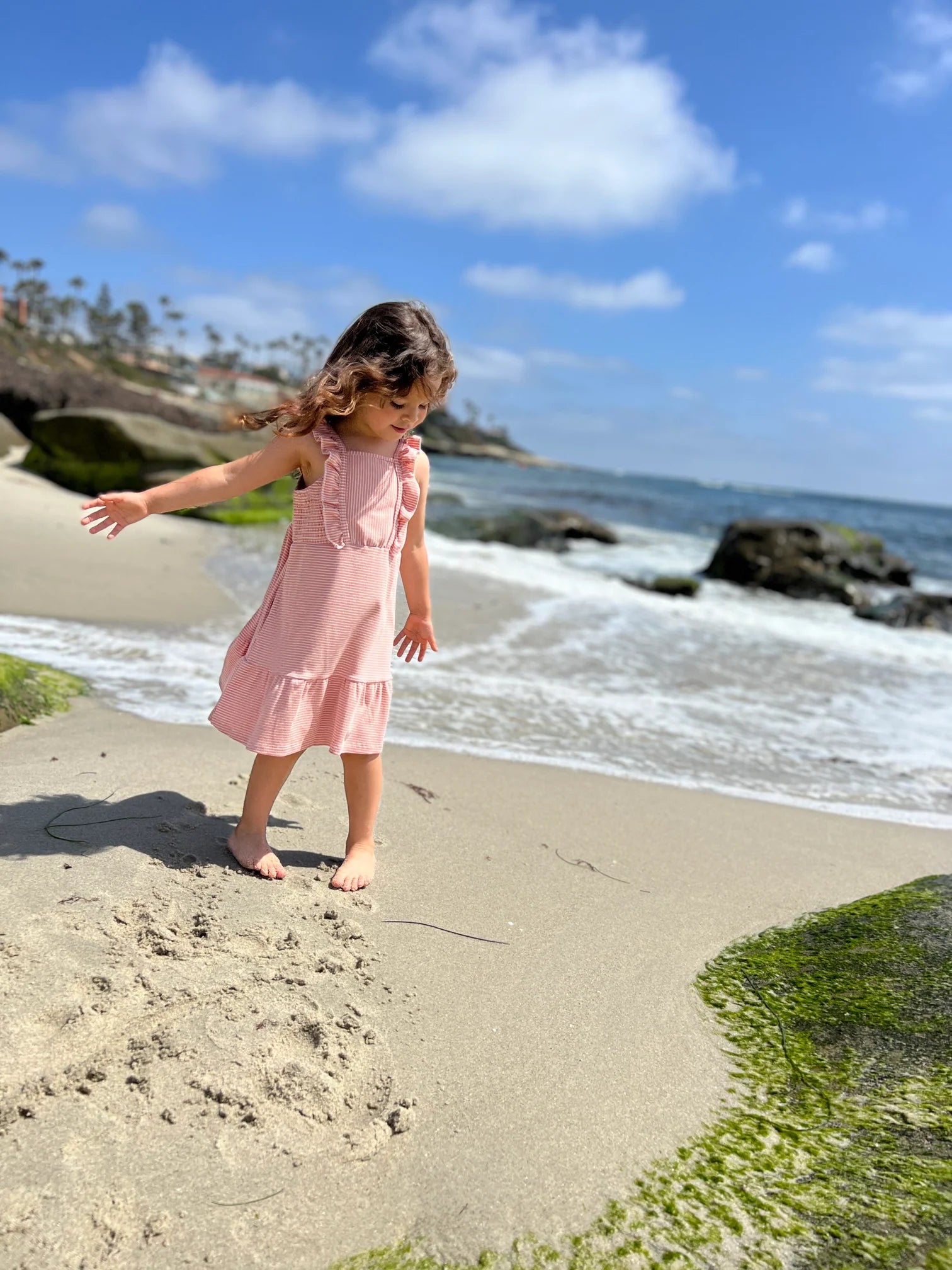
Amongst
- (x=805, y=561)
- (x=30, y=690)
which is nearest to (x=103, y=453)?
(x=30, y=690)

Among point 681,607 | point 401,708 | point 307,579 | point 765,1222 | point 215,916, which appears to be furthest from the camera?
point 681,607

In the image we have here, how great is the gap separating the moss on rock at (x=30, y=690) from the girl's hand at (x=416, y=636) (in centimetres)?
157

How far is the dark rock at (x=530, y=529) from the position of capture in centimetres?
1733

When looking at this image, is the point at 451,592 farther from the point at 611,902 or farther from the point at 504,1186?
the point at 504,1186

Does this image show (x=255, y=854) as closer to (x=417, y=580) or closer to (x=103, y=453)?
(x=417, y=580)

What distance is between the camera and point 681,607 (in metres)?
11.2

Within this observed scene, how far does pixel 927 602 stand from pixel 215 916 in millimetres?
13626

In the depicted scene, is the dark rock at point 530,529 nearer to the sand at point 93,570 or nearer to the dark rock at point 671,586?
the dark rock at point 671,586

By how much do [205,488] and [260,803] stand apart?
0.95 metres

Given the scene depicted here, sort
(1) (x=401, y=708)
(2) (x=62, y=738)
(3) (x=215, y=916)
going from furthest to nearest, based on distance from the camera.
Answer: (1) (x=401, y=708), (2) (x=62, y=738), (3) (x=215, y=916)

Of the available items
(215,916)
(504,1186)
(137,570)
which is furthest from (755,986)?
(137,570)

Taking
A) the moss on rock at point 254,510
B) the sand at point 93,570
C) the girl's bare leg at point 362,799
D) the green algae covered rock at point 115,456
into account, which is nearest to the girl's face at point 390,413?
the girl's bare leg at point 362,799

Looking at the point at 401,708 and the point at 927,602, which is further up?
the point at 927,602

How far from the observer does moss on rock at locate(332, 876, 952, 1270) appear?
156 centimetres
